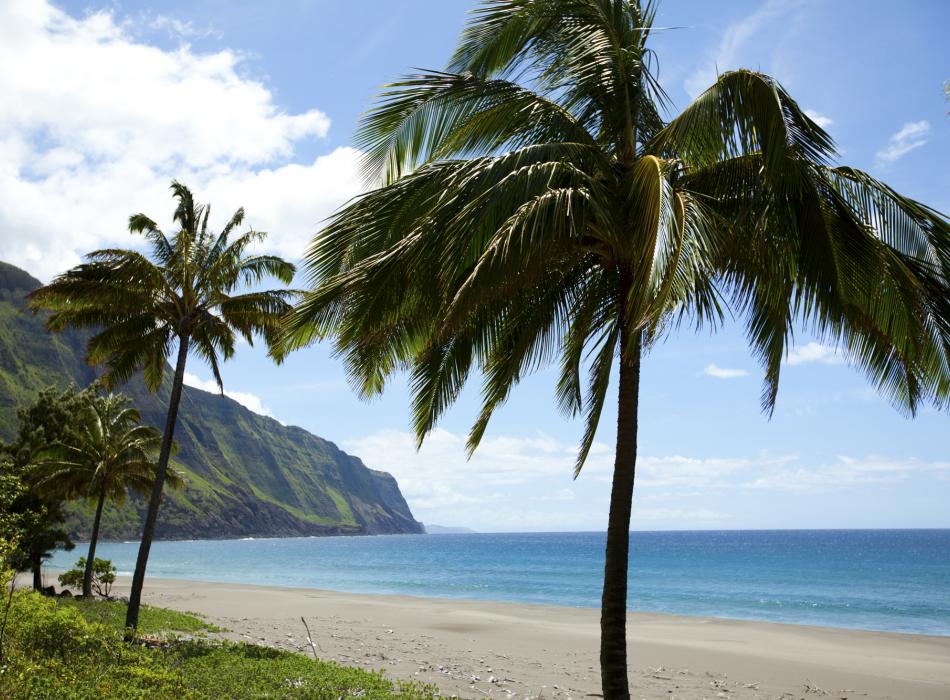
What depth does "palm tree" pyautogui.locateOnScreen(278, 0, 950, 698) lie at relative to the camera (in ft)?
18.4

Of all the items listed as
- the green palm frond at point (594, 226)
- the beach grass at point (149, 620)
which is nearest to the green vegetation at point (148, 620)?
the beach grass at point (149, 620)

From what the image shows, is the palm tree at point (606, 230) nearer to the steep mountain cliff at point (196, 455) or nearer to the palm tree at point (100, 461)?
the palm tree at point (100, 461)

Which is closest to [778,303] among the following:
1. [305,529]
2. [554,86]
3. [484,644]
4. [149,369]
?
[554,86]

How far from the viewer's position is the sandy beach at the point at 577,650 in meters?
13.8

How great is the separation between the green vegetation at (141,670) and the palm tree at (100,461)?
1283 cm

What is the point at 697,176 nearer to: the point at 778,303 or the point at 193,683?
the point at 778,303

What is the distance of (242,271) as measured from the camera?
16031 mm

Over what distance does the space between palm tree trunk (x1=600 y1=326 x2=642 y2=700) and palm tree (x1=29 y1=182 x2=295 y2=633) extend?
402 inches

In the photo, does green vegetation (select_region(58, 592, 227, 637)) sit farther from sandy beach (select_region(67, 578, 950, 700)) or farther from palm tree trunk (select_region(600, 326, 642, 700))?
palm tree trunk (select_region(600, 326, 642, 700))

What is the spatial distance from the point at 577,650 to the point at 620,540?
45.8 ft

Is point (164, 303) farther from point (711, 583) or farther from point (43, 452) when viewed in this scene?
point (711, 583)

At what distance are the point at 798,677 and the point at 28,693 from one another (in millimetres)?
15085

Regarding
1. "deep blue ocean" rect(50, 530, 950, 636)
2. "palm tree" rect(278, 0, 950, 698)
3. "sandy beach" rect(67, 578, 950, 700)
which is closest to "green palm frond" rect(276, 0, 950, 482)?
"palm tree" rect(278, 0, 950, 698)

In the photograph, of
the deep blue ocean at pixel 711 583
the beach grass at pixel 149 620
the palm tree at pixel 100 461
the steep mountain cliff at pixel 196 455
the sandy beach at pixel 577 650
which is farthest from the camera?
the steep mountain cliff at pixel 196 455
